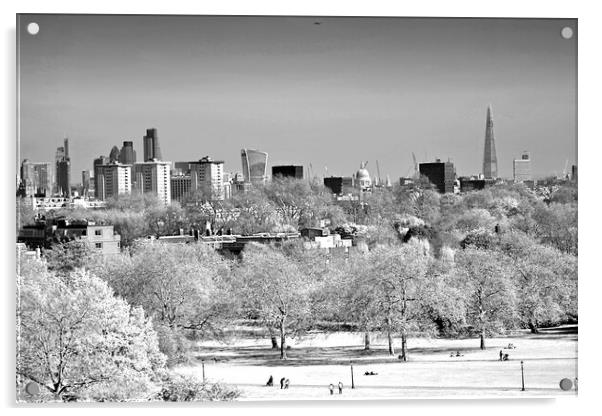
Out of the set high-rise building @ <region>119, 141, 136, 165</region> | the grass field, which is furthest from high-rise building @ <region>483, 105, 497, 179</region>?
high-rise building @ <region>119, 141, 136, 165</region>

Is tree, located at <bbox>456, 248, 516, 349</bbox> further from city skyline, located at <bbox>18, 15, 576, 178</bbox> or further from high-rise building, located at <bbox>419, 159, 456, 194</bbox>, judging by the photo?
city skyline, located at <bbox>18, 15, 576, 178</bbox>

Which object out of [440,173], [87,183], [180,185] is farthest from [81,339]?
[440,173]

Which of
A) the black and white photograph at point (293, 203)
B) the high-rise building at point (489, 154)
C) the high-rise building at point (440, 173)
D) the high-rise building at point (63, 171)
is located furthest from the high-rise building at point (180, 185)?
the high-rise building at point (489, 154)

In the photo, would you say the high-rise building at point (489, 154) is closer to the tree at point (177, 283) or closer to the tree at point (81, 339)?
the tree at point (177, 283)

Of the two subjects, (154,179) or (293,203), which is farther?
(293,203)

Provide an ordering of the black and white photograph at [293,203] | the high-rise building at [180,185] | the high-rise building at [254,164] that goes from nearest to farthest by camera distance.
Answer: the black and white photograph at [293,203]
the high-rise building at [254,164]
the high-rise building at [180,185]

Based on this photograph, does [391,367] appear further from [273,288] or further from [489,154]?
[489,154]
